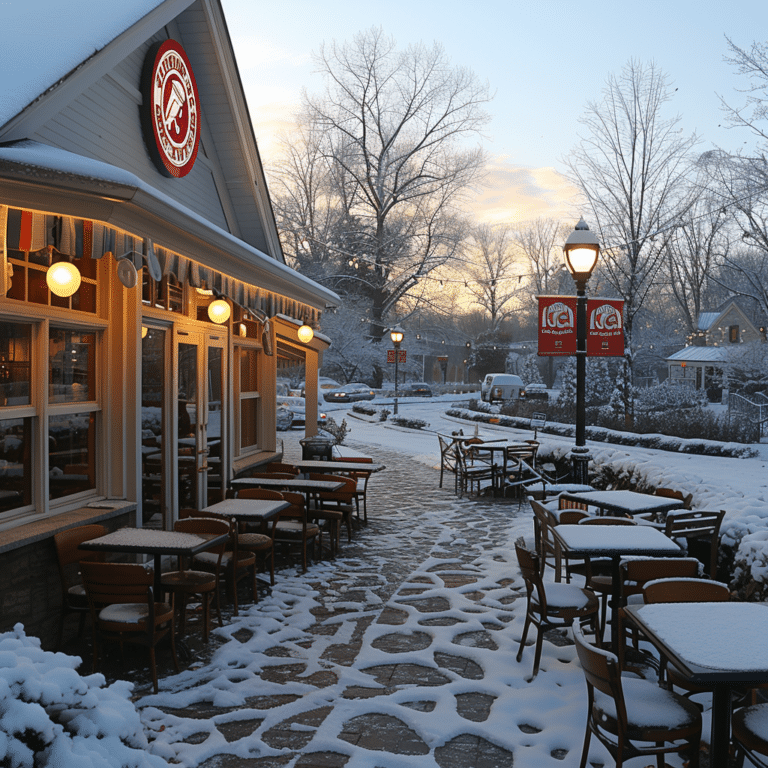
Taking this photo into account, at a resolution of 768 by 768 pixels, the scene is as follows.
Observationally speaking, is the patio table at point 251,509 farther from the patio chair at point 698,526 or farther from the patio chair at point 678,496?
the patio chair at point 678,496

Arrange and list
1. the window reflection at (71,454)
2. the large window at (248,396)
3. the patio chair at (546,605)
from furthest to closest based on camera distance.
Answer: the large window at (248,396)
the window reflection at (71,454)
the patio chair at (546,605)

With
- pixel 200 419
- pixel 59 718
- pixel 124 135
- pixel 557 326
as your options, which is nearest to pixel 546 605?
pixel 59 718

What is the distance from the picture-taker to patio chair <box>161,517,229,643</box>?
226 inches

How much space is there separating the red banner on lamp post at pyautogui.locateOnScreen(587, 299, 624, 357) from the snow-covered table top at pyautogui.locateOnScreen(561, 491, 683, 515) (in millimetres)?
2826

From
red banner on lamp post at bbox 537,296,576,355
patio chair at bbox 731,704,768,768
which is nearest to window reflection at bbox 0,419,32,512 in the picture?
patio chair at bbox 731,704,768,768

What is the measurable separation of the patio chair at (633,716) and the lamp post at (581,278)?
517 centimetres

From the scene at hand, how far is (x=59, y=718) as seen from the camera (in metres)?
2.38

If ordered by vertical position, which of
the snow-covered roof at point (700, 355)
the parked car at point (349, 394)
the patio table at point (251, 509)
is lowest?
the patio table at point (251, 509)

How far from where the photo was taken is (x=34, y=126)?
5.12m

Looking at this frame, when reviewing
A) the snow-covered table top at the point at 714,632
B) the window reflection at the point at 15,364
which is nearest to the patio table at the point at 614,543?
the snow-covered table top at the point at 714,632

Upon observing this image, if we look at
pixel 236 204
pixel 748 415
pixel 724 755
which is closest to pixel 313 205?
pixel 748 415

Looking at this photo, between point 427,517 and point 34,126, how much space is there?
833 cm

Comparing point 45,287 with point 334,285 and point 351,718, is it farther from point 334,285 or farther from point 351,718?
point 334,285

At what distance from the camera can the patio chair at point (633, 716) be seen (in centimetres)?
342
